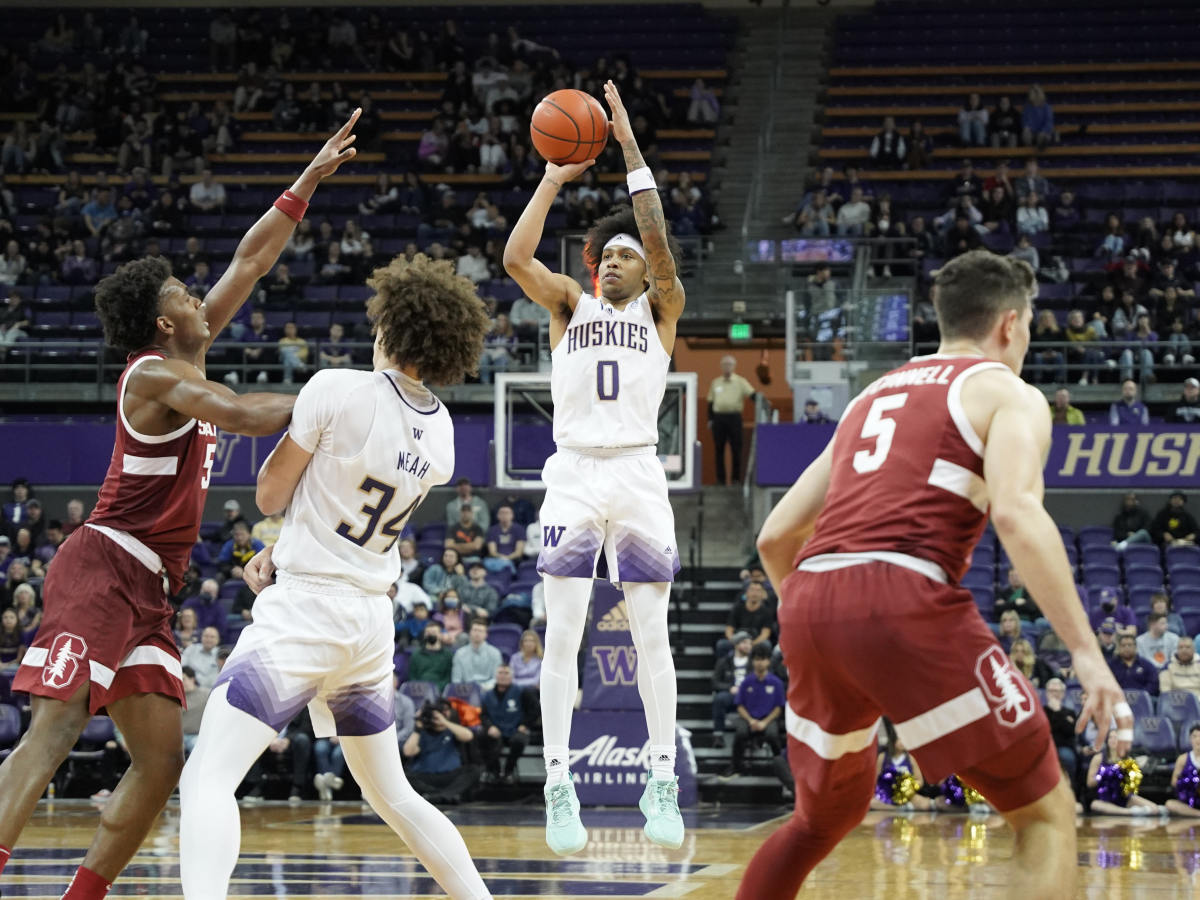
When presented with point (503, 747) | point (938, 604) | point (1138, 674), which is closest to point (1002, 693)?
point (938, 604)

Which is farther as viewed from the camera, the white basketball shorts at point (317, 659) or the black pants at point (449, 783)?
the black pants at point (449, 783)

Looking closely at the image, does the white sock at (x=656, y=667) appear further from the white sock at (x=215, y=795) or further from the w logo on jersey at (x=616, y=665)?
the w logo on jersey at (x=616, y=665)

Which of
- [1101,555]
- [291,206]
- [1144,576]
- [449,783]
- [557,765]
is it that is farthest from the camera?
[1101,555]

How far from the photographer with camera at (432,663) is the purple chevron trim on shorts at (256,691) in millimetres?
11298

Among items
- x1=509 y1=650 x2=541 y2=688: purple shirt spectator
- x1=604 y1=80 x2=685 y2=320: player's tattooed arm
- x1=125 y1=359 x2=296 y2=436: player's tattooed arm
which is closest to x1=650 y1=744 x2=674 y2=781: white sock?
x1=604 y1=80 x2=685 y2=320: player's tattooed arm

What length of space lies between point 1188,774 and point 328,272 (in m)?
15.4

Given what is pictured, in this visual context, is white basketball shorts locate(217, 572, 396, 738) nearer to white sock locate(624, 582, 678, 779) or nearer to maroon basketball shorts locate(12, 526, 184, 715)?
maroon basketball shorts locate(12, 526, 184, 715)

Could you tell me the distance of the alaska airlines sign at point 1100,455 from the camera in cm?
1984

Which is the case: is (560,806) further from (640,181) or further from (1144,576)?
(1144,576)

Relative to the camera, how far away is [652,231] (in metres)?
7.67

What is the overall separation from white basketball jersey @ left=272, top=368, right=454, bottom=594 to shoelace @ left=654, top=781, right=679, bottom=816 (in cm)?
223

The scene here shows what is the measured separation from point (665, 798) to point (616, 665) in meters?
8.08

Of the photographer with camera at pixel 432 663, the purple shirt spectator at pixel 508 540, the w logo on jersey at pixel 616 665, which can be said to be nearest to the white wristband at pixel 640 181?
the w logo on jersey at pixel 616 665

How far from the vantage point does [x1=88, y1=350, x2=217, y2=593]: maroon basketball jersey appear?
647 centimetres
